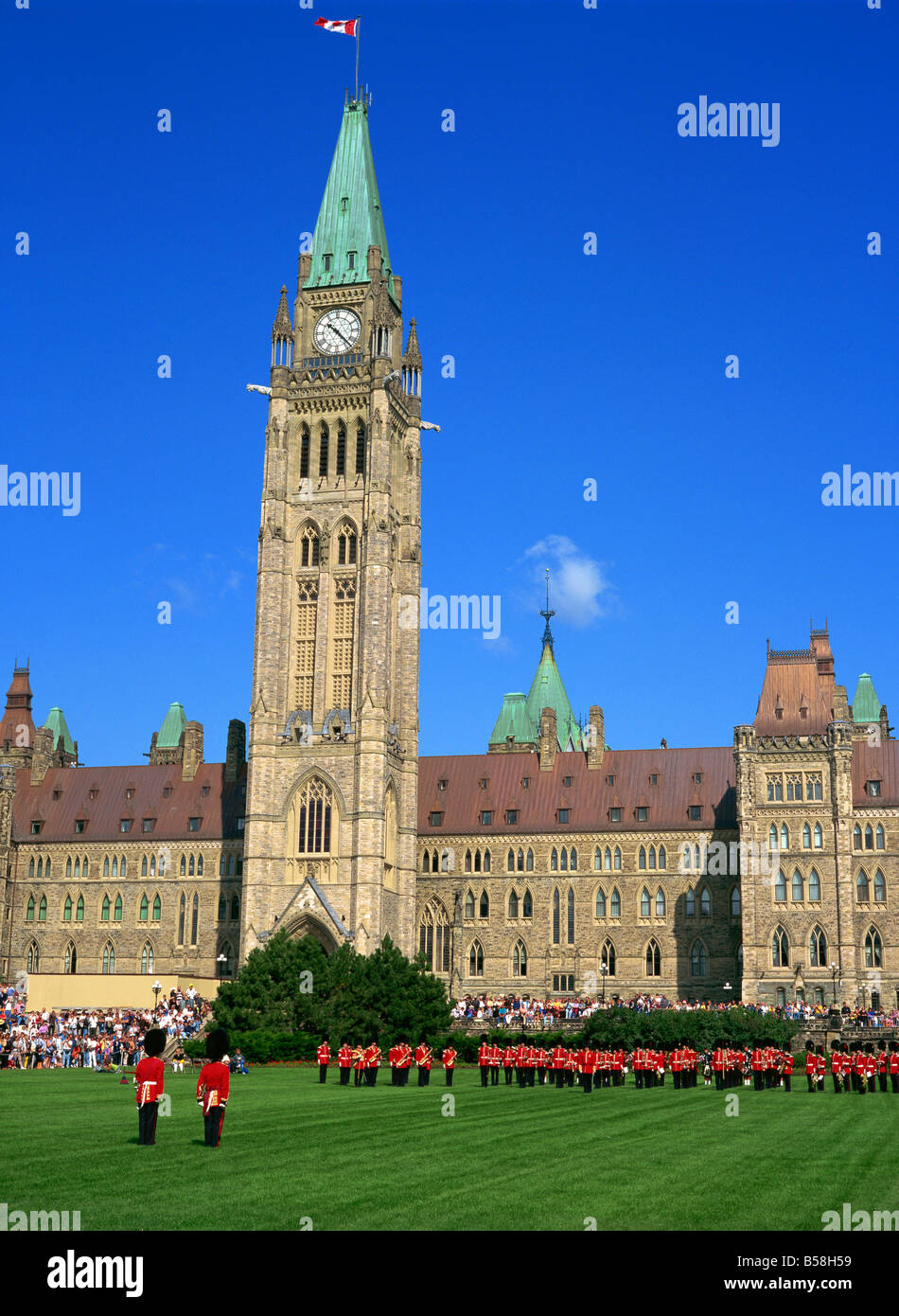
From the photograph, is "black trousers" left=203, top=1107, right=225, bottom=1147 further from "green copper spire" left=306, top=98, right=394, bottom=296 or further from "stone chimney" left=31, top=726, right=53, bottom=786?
"stone chimney" left=31, top=726, right=53, bottom=786

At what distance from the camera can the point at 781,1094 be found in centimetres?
3888

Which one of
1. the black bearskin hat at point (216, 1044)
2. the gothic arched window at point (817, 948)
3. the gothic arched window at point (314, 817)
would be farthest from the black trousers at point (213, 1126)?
the gothic arched window at point (817, 948)

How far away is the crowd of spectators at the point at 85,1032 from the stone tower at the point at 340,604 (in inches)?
427

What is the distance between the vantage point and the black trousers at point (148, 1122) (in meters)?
21.6

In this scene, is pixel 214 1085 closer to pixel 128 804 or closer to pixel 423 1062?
pixel 423 1062

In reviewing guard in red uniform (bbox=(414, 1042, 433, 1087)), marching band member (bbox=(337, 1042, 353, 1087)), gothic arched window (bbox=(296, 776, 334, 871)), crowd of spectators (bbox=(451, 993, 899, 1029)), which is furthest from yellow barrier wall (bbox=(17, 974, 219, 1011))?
guard in red uniform (bbox=(414, 1042, 433, 1087))

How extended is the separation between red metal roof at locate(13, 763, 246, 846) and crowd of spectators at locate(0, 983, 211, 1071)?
25.0 meters

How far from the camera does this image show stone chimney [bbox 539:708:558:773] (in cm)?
9294

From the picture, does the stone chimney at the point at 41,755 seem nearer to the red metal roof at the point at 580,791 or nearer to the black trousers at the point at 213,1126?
the red metal roof at the point at 580,791
